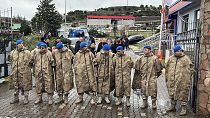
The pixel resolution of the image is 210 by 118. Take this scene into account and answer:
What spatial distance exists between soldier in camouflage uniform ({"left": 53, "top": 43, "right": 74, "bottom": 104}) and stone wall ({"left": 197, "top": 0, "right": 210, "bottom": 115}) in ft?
11.1

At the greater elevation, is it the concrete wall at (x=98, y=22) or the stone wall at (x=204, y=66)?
the concrete wall at (x=98, y=22)

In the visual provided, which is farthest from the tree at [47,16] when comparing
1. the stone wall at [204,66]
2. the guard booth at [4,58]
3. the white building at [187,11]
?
the stone wall at [204,66]

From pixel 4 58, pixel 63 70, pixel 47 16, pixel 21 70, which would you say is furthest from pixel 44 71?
pixel 47 16

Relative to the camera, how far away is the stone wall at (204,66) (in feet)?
24.5

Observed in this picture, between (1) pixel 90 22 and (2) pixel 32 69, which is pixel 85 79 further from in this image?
(1) pixel 90 22

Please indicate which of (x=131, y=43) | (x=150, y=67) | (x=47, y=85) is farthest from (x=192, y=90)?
(x=131, y=43)

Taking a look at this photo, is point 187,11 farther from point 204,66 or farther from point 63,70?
point 63,70

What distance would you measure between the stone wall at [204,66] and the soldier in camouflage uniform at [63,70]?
11.1 feet

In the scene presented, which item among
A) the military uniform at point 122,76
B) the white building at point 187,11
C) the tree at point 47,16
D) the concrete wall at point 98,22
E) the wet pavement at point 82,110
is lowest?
the wet pavement at point 82,110

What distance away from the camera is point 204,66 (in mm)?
7492

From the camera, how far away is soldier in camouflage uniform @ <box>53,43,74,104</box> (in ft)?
27.8

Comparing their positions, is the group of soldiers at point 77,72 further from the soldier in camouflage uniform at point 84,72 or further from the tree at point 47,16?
the tree at point 47,16

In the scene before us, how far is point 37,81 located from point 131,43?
30764 millimetres

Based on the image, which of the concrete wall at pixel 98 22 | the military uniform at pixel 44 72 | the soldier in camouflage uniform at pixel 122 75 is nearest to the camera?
the soldier in camouflage uniform at pixel 122 75
